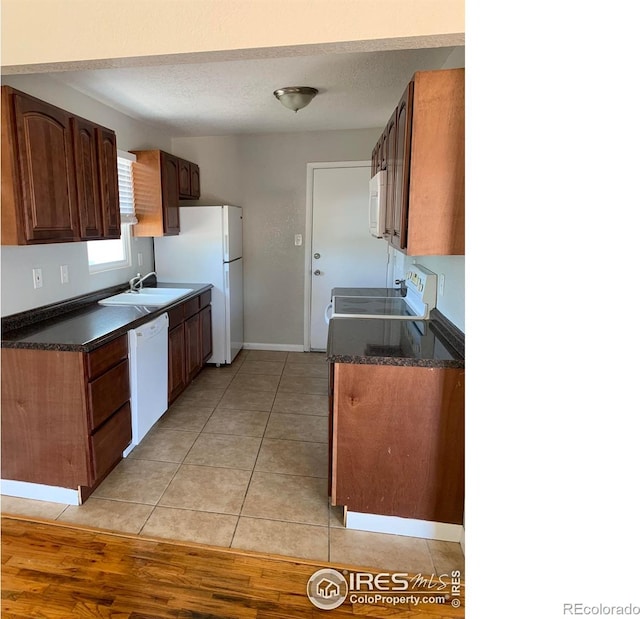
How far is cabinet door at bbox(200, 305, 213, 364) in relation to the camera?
3621 millimetres

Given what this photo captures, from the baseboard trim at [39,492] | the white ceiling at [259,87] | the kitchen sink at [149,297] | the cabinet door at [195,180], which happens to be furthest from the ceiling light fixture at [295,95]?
the baseboard trim at [39,492]

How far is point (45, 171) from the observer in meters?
1.98

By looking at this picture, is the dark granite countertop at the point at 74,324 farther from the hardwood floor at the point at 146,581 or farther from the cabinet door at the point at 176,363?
the hardwood floor at the point at 146,581

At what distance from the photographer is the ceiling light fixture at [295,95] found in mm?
2672

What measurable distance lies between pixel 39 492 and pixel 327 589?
5.22 ft

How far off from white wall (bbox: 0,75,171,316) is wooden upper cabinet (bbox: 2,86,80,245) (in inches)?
11.1

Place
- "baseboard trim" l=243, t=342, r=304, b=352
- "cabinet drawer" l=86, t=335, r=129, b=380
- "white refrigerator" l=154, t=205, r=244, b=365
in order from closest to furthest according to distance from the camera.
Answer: "cabinet drawer" l=86, t=335, r=129, b=380 < "white refrigerator" l=154, t=205, r=244, b=365 < "baseboard trim" l=243, t=342, r=304, b=352

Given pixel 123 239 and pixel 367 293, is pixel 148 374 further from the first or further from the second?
pixel 367 293

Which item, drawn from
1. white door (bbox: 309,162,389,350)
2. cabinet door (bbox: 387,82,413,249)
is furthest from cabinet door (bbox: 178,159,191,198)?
cabinet door (bbox: 387,82,413,249)

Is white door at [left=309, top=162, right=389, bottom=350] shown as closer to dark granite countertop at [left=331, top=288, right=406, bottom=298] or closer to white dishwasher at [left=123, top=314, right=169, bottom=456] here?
dark granite countertop at [left=331, top=288, right=406, bottom=298]

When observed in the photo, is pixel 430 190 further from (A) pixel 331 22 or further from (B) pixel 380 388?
(B) pixel 380 388
